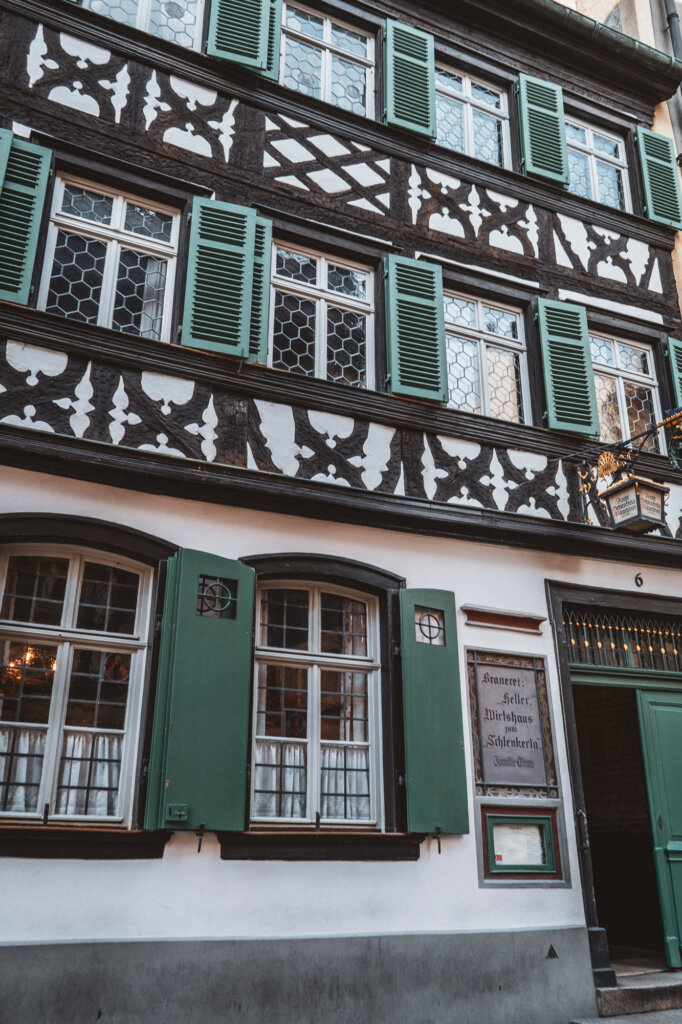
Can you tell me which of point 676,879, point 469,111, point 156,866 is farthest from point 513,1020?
point 469,111

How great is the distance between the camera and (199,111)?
757 cm

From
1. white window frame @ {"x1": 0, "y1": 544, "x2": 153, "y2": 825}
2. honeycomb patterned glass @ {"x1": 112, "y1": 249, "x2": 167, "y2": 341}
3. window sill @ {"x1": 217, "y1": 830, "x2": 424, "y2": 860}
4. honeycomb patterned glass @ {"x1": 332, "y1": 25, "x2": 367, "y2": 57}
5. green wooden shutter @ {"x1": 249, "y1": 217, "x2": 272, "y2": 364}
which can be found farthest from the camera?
honeycomb patterned glass @ {"x1": 332, "y1": 25, "x2": 367, "y2": 57}

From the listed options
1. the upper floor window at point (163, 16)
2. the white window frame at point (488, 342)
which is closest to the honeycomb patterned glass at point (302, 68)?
the upper floor window at point (163, 16)

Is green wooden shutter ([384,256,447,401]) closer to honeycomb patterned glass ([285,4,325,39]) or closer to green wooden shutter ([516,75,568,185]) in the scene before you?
green wooden shutter ([516,75,568,185])

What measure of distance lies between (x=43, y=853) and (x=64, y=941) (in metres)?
Answer: 0.51

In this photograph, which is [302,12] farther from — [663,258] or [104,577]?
[104,577]

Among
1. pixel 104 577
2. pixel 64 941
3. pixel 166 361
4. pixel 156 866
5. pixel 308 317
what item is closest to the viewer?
pixel 64 941

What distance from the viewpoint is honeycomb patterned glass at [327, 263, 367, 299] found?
7.91 meters

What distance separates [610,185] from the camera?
10273mm

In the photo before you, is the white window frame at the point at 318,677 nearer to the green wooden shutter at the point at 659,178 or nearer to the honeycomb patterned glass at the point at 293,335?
the honeycomb patterned glass at the point at 293,335

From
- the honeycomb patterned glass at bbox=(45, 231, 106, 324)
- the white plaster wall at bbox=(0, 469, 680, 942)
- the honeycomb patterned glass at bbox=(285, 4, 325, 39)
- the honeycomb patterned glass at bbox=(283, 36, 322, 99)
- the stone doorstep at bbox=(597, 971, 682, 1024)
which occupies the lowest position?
the stone doorstep at bbox=(597, 971, 682, 1024)

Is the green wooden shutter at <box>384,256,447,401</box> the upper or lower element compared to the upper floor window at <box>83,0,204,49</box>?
lower

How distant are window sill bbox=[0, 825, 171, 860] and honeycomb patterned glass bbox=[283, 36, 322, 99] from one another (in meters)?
6.61

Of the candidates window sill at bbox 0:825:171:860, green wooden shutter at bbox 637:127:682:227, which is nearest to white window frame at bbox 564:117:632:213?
green wooden shutter at bbox 637:127:682:227
